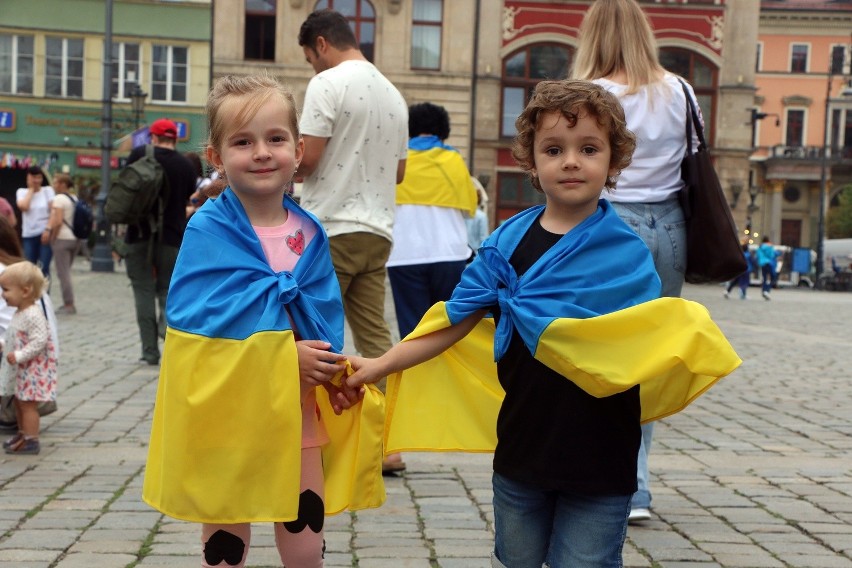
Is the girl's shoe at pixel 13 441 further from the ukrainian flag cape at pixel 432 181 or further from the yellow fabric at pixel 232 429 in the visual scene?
the yellow fabric at pixel 232 429

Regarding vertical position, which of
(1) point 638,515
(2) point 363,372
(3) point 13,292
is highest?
(2) point 363,372

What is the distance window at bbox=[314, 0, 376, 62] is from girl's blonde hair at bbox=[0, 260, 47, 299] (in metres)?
34.8

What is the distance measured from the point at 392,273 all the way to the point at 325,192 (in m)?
1.15

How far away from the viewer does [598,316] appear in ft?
9.23

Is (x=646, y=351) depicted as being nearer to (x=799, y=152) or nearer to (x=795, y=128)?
(x=799, y=152)

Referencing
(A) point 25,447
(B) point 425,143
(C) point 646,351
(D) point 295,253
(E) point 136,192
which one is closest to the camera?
(C) point 646,351

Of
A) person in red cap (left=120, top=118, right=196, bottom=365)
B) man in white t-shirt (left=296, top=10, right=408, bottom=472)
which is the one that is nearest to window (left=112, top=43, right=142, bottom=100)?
person in red cap (left=120, top=118, right=196, bottom=365)

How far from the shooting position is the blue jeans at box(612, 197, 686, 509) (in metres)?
4.64

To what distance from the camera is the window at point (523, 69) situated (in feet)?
138

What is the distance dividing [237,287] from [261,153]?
1.10 feet

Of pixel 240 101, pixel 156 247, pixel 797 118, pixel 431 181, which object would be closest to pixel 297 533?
pixel 240 101

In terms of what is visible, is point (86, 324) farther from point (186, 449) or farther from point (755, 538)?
point (186, 449)

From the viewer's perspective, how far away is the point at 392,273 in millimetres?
6398

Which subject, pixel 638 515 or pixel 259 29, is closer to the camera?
pixel 638 515
